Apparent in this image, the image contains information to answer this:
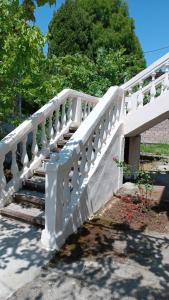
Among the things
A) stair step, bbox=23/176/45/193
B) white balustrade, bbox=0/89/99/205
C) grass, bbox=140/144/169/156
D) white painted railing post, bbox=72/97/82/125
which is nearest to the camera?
white balustrade, bbox=0/89/99/205

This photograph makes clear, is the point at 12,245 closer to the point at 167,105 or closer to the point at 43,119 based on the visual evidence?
the point at 43,119

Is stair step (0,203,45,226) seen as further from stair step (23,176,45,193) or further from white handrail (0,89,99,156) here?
white handrail (0,89,99,156)

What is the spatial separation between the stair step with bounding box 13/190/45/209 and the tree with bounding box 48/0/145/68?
1341cm

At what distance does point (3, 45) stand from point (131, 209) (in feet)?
12.4

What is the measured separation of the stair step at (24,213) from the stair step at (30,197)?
0.31ft

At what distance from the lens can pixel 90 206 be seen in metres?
6.18

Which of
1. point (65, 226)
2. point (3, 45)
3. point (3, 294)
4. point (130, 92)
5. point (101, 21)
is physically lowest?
point (3, 294)

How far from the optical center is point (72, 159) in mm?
5281

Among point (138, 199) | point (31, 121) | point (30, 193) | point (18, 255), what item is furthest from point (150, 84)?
point (18, 255)

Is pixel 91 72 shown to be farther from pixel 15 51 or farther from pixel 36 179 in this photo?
pixel 15 51

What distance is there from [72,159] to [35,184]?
1.49 meters

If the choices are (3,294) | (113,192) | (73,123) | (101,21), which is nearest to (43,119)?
(73,123)

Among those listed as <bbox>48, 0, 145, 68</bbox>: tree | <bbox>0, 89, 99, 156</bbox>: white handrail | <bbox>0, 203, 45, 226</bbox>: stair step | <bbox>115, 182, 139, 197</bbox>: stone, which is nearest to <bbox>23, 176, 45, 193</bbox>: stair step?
<bbox>0, 203, 45, 226</bbox>: stair step

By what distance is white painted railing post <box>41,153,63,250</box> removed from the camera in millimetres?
4840
